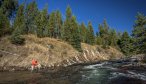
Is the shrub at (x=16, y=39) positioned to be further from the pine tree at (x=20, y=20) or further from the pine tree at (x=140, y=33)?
the pine tree at (x=140, y=33)

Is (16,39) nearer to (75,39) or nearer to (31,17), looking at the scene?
(31,17)

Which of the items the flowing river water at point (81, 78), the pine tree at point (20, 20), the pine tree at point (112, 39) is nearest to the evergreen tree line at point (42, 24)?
the pine tree at point (20, 20)

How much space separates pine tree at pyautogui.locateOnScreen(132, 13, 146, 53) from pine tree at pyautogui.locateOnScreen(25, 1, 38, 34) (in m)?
46.1

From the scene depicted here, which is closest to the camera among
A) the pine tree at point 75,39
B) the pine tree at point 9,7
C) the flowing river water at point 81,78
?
the flowing river water at point 81,78

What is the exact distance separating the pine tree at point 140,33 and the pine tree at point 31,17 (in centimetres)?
4611

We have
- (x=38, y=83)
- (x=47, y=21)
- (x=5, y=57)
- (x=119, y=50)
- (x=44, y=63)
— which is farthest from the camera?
(x=119, y=50)

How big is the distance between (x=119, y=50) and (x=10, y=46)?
8534 centimetres

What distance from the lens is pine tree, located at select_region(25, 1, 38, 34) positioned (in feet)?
276

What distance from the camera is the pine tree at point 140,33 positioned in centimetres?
5176

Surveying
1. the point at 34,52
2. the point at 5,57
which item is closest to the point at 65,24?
the point at 34,52

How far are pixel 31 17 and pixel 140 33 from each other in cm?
4931

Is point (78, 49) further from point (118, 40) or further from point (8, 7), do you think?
point (118, 40)

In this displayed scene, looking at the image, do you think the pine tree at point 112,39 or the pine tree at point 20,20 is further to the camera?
the pine tree at point 112,39

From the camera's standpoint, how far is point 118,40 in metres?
131
